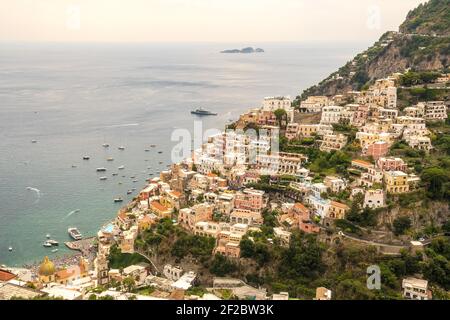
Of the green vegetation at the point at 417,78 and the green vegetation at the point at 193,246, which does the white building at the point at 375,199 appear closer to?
the green vegetation at the point at 193,246

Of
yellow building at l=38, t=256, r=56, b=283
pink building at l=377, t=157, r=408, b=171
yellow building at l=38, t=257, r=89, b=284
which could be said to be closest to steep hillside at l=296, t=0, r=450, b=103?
pink building at l=377, t=157, r=408, b=171

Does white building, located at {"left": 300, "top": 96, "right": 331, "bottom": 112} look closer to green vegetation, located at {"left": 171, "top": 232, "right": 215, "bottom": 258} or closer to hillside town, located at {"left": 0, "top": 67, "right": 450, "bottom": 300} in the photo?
hillside town, located at {"left": 0, "top": 67, "right": 450, "bottom": 300}

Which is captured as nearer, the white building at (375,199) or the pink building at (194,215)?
the white building at (375,199)

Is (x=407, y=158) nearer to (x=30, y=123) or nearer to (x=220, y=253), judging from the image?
(x=220, y=253)

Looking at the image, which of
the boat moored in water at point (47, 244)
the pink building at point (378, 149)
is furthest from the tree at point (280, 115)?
the boat moored in water at point (47, 244)
